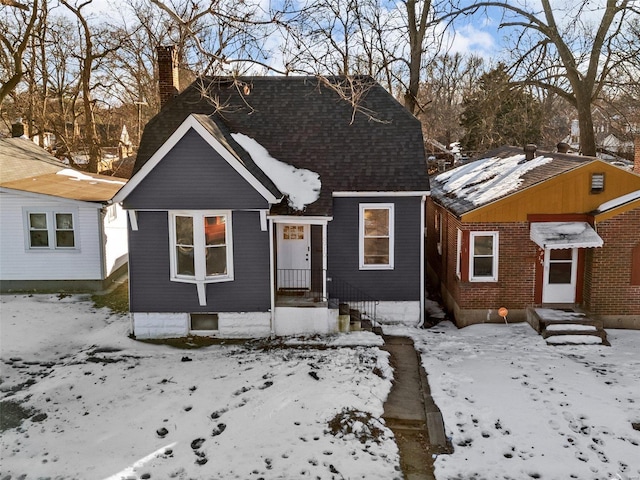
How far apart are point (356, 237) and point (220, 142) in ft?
14.9

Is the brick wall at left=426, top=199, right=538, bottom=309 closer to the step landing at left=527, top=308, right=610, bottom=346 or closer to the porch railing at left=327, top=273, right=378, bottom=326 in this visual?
the step landing at left=527, top=308, right=610, bottom=346

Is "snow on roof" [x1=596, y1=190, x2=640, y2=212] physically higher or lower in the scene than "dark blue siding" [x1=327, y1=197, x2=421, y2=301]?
higher

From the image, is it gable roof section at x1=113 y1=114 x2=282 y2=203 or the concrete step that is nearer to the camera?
gable roof section at x1=113 y1=114 x2=282 y2=203

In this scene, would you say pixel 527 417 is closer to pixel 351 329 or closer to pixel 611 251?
pixel 351 329

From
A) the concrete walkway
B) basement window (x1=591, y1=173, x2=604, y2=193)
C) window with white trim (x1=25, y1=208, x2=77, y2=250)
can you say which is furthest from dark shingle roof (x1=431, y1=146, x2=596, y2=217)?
window with white trim (x1=25, y1=208, x2=77, y2=250)

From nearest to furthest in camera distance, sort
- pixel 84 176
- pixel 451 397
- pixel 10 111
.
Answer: pixel 451 397 → pixel 84 176 → pixel 10 111

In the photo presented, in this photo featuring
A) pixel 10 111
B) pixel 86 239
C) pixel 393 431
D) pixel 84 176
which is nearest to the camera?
pixel 393 431

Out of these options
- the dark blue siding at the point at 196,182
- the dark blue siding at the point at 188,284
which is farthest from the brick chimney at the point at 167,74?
the dark blue siding at the point at 188,284

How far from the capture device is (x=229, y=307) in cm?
1405

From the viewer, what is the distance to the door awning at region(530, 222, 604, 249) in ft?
44.9

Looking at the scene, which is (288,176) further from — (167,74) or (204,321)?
(167,74)

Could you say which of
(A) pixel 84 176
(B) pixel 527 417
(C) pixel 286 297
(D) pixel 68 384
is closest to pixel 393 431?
(B) pixel 527 417

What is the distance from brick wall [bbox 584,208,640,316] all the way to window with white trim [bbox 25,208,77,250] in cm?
1631

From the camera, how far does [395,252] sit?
14906 mm
